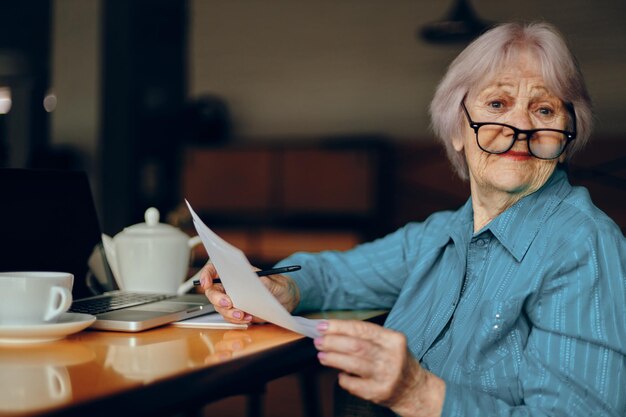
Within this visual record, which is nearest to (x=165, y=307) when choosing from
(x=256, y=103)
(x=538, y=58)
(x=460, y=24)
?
(x=538, y=58)

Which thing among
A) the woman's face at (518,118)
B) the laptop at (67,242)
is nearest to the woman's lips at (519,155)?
the woman's face at (518,118)

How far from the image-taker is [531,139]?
4.30ft

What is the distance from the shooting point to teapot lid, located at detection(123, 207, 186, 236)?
4.91ft

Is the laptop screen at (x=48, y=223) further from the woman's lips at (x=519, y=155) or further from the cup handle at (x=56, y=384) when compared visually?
the woman's lips at (x=519, y=155)

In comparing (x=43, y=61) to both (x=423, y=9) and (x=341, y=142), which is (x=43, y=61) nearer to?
(x=341, y=142)

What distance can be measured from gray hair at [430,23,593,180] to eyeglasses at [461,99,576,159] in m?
0.03

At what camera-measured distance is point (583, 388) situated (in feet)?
3.43

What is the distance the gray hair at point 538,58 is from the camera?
1.33 meters

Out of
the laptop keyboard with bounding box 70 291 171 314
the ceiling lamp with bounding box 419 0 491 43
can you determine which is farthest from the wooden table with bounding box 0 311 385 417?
the ceiling lamp with bounding box 419 0 491 43

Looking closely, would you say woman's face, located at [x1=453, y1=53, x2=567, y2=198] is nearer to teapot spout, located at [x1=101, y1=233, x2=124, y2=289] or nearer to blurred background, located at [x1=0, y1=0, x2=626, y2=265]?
teapot spout, located at [x1=101, y1=233, x2=124, y2=289]

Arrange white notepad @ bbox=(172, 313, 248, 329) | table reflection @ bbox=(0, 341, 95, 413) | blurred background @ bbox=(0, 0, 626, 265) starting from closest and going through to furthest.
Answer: table reflection @ bbox=(0, 341, 95, 413)
white notepad @ bbox=(172, 313, 248, 329)
blurred background @ bbox=(0, 0, 626, 265)

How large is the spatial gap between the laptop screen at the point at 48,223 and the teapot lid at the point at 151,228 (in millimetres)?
93

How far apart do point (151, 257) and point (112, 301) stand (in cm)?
17

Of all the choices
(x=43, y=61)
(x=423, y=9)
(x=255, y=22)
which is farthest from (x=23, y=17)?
(x=423, y=9)
